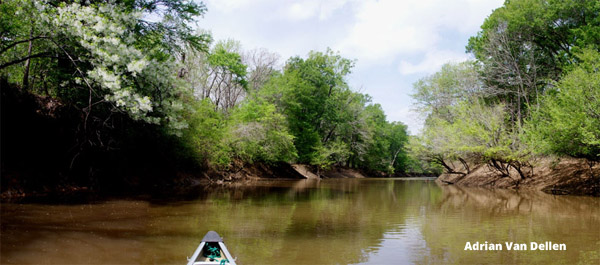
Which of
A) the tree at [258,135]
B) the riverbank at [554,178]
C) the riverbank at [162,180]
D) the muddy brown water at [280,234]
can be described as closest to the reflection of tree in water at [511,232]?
the muddy brown water at [280,234]

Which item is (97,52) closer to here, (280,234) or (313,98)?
(280,234)

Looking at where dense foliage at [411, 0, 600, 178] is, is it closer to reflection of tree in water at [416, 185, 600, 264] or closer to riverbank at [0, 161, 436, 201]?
reflection of tree in water at [416, 185, 600, 264]

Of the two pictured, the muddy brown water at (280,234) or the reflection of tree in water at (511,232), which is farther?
the reflection of tree in water at (511,232)

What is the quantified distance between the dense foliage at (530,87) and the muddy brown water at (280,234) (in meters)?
7.62

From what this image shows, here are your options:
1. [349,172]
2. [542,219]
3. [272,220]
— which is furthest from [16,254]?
[349,172]

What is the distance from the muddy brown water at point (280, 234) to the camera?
6.04 metres

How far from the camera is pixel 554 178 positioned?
24.0 meters

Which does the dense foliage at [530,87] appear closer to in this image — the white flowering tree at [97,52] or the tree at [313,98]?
the tree at [313,98]

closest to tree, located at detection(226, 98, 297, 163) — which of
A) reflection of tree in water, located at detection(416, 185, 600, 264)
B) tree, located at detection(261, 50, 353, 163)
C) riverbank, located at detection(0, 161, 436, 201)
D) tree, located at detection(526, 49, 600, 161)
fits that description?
riverbank, located at detection(0, 161, 436, 201)

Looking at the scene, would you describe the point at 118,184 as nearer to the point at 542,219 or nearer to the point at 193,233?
the point at 193,233

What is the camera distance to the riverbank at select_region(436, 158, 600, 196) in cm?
2127

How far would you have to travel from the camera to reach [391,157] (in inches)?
3145

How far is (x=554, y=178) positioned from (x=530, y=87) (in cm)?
713

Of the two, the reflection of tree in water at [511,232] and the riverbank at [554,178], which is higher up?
the riverbank at [554,178]
